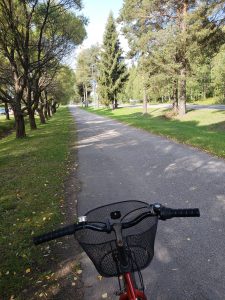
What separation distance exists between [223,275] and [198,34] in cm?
1991

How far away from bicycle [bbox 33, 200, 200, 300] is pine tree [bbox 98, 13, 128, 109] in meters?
45.7

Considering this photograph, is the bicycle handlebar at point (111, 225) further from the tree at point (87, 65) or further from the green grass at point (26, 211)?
the tree at point (87, 65)

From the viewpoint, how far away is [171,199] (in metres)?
6.04

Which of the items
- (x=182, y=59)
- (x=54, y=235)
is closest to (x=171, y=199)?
(x=54, y=235)

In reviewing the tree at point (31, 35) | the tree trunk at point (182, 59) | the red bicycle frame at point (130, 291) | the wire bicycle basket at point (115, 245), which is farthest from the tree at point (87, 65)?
the red bicycle frame at point (130, 291)

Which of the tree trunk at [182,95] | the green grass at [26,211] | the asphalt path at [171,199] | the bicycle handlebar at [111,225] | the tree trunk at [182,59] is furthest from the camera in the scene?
the tree trunk at [182,95]

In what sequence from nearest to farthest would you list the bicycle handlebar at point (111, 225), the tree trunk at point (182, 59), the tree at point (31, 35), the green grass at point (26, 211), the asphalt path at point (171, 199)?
the bicycle handlebar at point (111, 225) < the asphalt path at point (171, 199) < the green grass at point (26, 211) < the tree at point (31, 35) < the tree trunk at point (182, 59)

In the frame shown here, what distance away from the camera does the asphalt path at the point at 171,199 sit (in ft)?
11.1

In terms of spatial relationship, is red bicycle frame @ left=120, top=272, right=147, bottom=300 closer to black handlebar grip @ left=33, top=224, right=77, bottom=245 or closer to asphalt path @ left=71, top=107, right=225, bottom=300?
black handlebar grip @ left=33, top=224, right=77, bottom=245

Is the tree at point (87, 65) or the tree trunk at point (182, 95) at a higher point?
the tree at point (87, 65)

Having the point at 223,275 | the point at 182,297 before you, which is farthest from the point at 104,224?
the point at 223,275

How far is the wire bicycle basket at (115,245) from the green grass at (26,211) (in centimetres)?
202

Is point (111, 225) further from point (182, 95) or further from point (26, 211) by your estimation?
point (182, 95)

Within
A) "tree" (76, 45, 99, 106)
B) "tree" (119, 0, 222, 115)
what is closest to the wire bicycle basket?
"tree" (119, 0, 222, 115)
